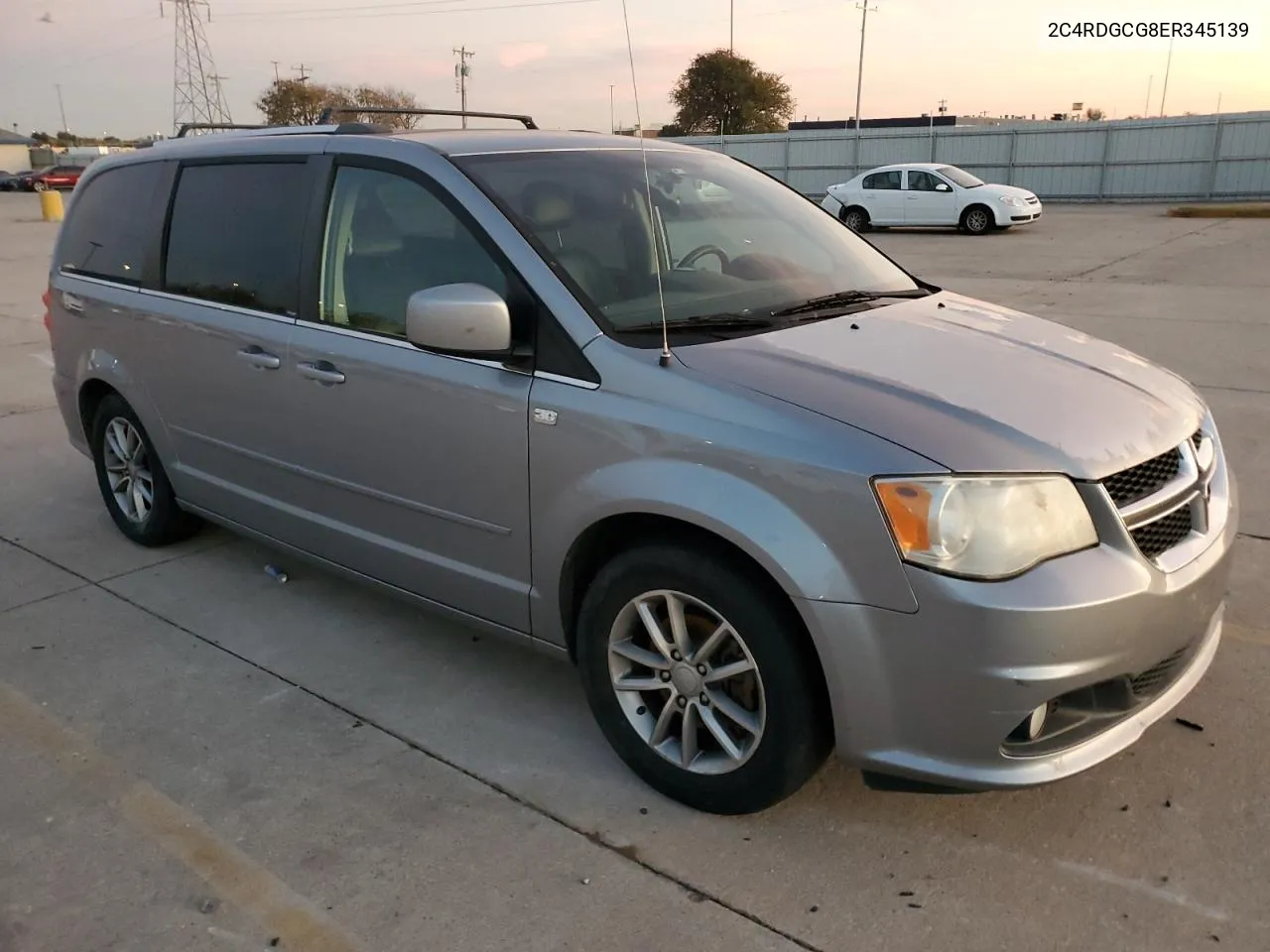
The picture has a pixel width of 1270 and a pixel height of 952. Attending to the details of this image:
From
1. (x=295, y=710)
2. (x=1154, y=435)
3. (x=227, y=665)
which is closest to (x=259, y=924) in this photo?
(x=295, y=710)

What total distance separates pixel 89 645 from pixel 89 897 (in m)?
1.59

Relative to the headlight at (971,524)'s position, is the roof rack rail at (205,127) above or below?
above

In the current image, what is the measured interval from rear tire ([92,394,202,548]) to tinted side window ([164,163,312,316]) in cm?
83

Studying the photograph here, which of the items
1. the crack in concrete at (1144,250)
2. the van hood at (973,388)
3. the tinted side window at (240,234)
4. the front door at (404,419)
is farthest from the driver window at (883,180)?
the front door at (404,419)

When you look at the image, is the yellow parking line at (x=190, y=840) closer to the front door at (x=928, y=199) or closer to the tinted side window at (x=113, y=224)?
the tinted side window at (x=113, y=224)

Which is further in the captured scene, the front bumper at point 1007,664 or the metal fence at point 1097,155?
the metal fence at point 1097,155

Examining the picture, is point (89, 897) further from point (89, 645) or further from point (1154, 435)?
point (1154, 435)

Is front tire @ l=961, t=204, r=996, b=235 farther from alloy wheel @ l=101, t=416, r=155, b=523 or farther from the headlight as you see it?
the headlight

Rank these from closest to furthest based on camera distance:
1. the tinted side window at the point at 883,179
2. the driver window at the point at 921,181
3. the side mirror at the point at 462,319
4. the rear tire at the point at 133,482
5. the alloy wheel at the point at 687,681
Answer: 1. the alloy wheel at the point at 687,681
2. the side mirror at the point at 462,319
3. the rear tire at the point at 133,482
4. the driver window at the point at 921,181
5. the tinted side window at the point at 883,179

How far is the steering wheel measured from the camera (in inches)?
136

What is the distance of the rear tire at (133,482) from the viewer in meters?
4.68

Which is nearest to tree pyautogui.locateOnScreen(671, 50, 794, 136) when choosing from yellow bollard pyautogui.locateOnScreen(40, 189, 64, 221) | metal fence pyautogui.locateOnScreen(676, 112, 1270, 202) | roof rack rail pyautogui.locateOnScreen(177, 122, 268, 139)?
metal fence pyautogui.locateOnScreen(676, 112, 1270, 202)

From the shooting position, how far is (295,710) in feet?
11.3

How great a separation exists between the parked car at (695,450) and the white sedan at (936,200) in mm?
18919
